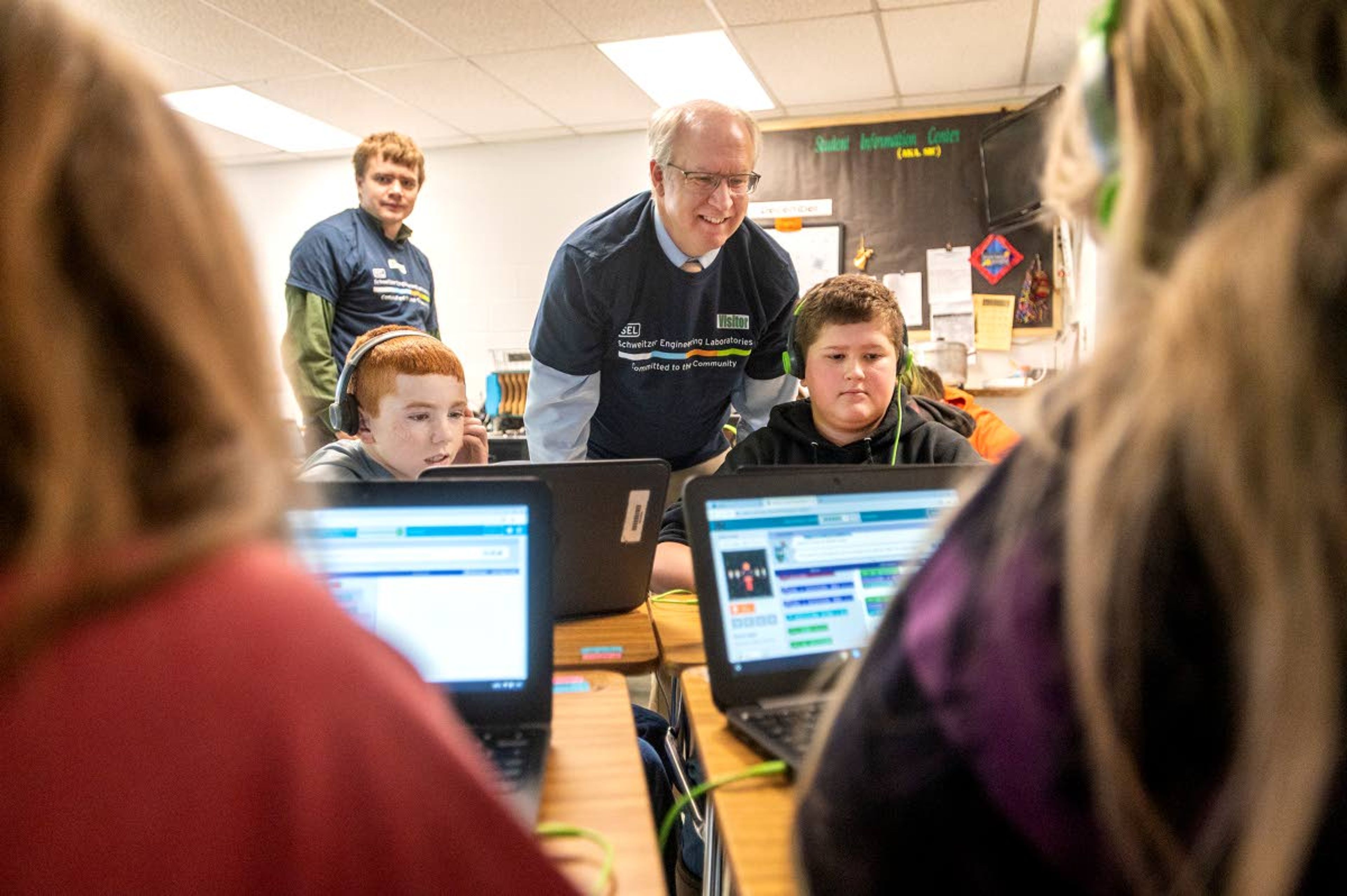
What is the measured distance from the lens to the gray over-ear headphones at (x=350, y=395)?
→ 1.67 meters

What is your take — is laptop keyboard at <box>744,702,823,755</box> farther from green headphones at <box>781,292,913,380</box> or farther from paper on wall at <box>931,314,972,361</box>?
paper on wall at <box>931,314,972,361</box>

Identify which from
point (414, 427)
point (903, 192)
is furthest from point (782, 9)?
point (414, 427)

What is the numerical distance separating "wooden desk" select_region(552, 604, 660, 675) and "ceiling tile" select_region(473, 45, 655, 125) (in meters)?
3.09

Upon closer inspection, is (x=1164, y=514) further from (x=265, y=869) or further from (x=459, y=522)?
(x=459, y=522)

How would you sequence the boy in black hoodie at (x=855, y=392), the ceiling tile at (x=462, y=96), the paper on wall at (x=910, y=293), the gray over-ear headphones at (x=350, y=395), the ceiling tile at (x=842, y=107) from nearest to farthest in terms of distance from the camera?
1. the gray over-ear headphones at (x=350, y=395)
2. the boy in black hoodie at (x=855, y=392)
3. the ceiling tile at (x=462, y=96)
4. the ceiling tile at (x=842, y=107)
5. the paper on wall at (x=910, y=293)

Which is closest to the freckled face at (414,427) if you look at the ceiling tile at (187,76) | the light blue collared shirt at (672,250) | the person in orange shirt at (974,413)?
the light blue collared shirt at (672,250)

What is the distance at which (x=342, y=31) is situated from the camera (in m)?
3.60

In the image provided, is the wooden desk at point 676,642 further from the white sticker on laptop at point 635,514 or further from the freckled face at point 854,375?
the freckled face at point 854,375

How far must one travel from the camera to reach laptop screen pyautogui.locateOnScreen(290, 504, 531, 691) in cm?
97

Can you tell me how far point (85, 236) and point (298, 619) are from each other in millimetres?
168

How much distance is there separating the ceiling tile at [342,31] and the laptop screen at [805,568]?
3.14 meters

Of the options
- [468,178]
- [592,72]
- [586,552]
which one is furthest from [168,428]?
[468,178]

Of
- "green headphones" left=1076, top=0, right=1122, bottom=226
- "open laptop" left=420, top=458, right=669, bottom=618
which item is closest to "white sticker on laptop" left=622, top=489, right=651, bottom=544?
"open laptop" left=420, top=458, right=669, bottom=618

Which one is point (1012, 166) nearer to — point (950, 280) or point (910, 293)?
point (950, 280)
